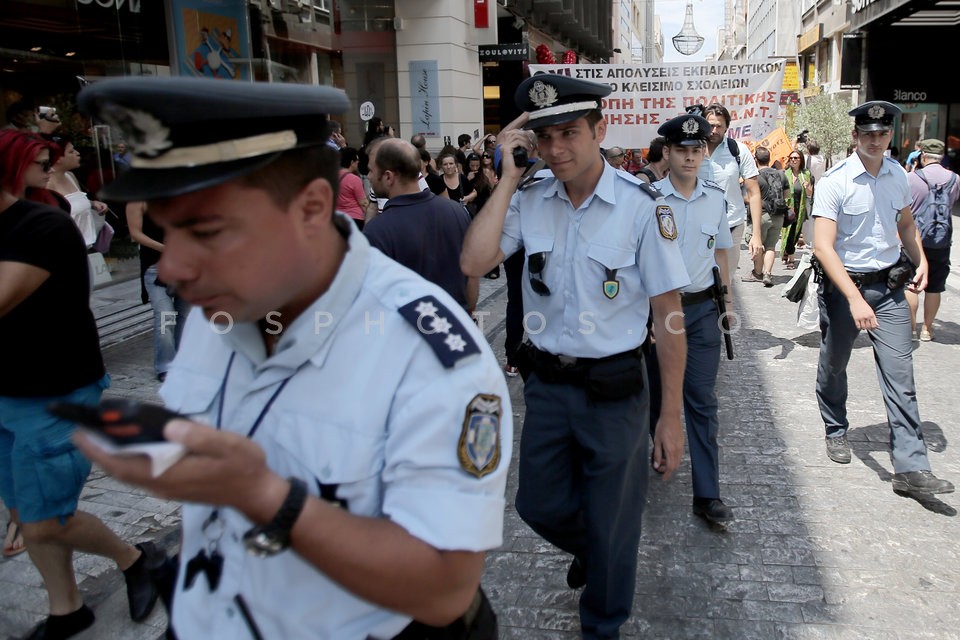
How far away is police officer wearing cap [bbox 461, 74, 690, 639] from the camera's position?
301 cm

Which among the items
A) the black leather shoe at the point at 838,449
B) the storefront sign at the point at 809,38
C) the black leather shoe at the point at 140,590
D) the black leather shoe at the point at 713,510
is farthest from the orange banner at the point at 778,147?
the storefront sign at the point at 809,38

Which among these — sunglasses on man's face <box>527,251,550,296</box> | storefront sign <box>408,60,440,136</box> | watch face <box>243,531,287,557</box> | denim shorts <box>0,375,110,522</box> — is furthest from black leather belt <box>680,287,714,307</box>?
storefront sign <box>408,60,440,136</box>

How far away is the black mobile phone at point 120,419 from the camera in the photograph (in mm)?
1021

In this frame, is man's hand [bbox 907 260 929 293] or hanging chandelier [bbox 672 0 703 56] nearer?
man's hand [bbox 907 260 929 293]

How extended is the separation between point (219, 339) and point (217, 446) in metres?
0.52

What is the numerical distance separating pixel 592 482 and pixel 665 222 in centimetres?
101

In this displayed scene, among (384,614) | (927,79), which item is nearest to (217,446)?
(384,614)

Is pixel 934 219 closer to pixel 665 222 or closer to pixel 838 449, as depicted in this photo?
pixel 838 449

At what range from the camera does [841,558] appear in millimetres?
3824

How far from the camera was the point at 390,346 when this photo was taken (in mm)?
1311

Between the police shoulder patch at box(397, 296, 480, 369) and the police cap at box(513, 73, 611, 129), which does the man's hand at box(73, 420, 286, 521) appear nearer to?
the police shoulder patch at box(397, 296, 480, 369)

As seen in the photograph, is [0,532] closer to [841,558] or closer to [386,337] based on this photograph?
[386,337]

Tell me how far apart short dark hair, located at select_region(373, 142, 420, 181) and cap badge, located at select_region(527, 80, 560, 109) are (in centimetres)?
169

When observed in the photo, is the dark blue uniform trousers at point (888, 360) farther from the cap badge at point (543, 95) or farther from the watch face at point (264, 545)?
the watch face at point (264, 545)
